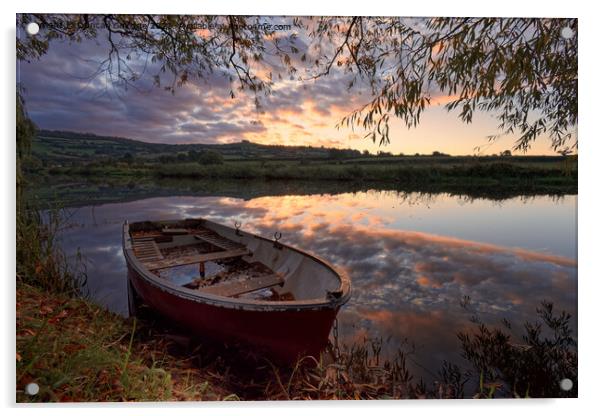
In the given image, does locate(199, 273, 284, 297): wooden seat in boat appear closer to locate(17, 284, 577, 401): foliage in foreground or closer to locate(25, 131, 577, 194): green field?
locate(17, 284, 577, 401): foliage in foreground

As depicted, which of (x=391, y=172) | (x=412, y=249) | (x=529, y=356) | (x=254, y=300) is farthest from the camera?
(x=412, y=249)

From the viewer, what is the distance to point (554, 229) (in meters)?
2.71

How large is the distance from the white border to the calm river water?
0.17m

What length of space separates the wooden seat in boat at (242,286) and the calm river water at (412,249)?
0.91 m

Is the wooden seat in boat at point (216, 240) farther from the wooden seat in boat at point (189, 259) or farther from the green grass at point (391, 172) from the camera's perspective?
the green grass at point (391, 172)

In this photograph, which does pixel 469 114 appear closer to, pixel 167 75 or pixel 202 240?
pixel 167 75

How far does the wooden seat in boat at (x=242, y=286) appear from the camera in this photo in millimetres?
2760

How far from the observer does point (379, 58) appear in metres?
2.76

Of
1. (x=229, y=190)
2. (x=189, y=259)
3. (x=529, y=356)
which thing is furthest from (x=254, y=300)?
(x=529, y=356)

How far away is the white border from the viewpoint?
89.7 inches

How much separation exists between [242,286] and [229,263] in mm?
1483

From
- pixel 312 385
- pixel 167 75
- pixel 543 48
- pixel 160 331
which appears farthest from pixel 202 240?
pixel 543 48
